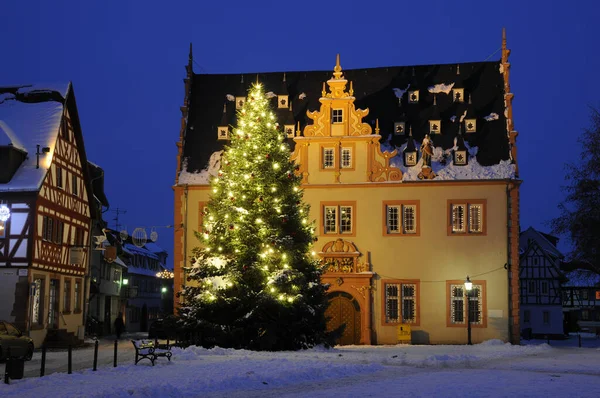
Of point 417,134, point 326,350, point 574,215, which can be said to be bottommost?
point 326,350

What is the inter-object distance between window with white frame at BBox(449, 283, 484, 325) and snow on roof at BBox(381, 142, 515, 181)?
5355 millimetres

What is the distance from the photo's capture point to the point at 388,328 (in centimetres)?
4384

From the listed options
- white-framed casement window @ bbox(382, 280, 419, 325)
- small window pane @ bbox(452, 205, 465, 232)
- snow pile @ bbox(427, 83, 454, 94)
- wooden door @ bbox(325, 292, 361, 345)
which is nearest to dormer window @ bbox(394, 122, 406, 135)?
snow pile @ bbox(427, 83, 454, 94)

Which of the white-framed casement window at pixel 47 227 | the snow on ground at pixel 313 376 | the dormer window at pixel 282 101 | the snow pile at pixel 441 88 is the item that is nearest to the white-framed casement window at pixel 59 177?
the white-framed casement window at pixel 47 227

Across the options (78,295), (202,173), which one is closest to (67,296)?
(78,295)

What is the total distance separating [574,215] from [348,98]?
40.7ft

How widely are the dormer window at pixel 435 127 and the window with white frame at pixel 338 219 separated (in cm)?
611

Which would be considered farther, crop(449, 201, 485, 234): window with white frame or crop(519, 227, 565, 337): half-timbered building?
crop(519, 227, 565, 337): half-timbered building

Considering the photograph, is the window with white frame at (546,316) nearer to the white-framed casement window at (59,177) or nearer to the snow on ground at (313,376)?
the snow on ground at (313,376)

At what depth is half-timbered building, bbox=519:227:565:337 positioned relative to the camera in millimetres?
70250

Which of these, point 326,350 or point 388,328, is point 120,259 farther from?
point 326,350

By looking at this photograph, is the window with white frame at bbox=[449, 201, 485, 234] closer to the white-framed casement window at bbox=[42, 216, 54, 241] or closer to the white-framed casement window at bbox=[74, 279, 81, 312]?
the white-framed casement window at bbox=[74, 279, 81, 312]

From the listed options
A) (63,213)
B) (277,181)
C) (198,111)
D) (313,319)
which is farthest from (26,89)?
(313,319)

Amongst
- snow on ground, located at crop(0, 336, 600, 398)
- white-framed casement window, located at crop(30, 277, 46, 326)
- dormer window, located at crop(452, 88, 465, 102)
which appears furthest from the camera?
dormer window, located at crop(452, 88, 465, 102)
